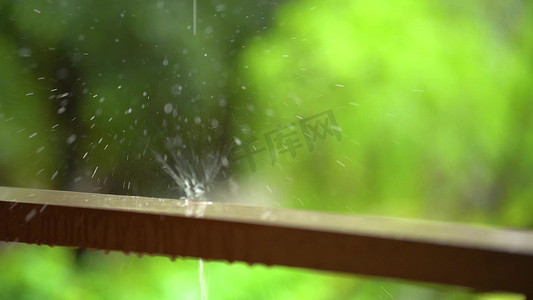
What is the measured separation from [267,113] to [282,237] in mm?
2196

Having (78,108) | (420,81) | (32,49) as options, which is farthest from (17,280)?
(420,81)

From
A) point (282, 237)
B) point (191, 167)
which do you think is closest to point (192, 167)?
point (191, 167)

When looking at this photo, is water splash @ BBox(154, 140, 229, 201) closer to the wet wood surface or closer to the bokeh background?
the bokeh background

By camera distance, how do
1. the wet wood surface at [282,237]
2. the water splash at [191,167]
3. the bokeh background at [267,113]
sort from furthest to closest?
the water splash at [191,167]
the bokeh background at [267,113]
the wet wood surface at [282,237]

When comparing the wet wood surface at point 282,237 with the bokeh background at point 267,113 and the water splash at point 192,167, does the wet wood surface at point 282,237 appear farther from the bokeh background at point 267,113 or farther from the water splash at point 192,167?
the water splash at point 192,167

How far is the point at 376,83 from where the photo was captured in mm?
2400

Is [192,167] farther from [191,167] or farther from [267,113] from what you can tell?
[267,113]

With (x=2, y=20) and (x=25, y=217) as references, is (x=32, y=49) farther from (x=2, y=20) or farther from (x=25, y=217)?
(x=25, y=217)

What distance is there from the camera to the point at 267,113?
2590mm

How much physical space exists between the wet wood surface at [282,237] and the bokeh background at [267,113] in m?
1.91

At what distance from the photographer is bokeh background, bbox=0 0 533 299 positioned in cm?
232

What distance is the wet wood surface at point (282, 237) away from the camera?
0.36 metres

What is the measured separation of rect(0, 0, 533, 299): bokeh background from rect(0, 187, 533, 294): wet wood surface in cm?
191

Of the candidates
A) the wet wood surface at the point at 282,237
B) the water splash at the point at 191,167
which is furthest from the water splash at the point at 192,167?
the wet wood surface at the point at 282,237
